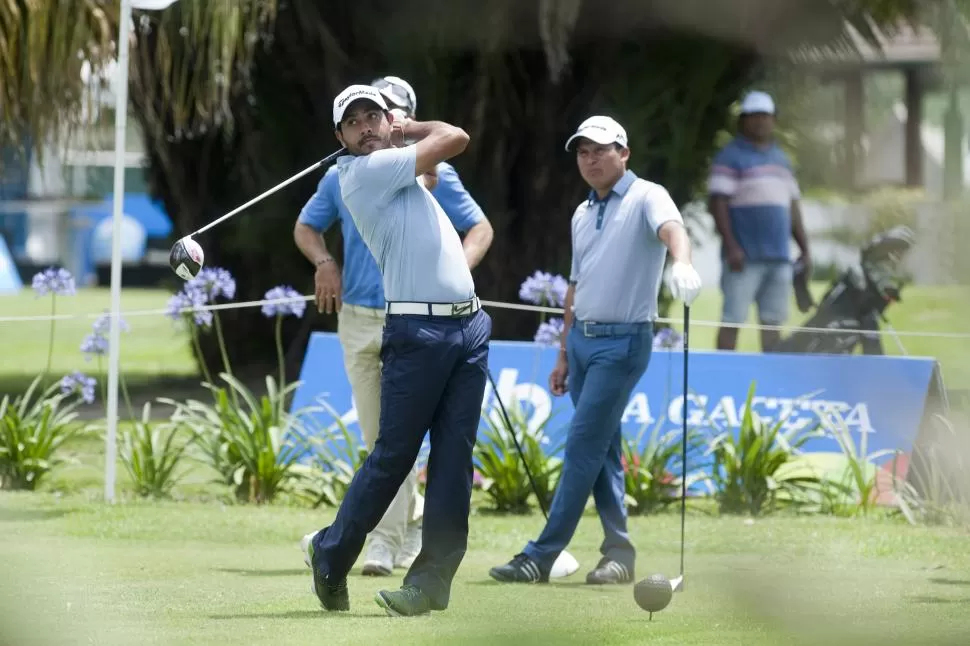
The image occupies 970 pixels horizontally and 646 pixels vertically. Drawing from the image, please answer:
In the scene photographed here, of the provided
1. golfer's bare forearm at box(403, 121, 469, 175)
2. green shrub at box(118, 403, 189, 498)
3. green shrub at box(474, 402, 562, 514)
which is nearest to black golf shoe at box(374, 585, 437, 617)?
golfer's bare forearm at box(403, 121, 469, 175)

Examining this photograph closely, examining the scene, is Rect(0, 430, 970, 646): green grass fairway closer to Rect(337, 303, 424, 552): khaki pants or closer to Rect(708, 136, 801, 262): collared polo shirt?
Rect(337, 303, 424, 552): khaki pants

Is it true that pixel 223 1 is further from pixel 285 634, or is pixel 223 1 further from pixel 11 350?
pixel 11 350

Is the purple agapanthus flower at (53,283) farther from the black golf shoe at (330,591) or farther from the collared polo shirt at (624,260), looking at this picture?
the black golf shoe at (330,591)

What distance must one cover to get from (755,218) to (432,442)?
209 inches

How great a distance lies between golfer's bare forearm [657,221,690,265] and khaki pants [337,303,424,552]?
1.07 metres

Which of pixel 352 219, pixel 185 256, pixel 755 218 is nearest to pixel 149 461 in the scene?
pixel 352 219

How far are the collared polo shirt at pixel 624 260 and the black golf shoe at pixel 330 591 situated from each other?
148 centimetres

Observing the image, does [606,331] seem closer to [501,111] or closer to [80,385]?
[80,385]

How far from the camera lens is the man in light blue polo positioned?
5801 millimetres

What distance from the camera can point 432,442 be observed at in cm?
500

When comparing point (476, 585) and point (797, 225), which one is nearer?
point (476, 585)

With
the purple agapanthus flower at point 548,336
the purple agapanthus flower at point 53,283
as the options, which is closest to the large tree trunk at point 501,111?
the purple agapanthus flower at point 53,283

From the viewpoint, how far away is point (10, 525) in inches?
270

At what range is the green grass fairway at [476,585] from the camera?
4.18m
